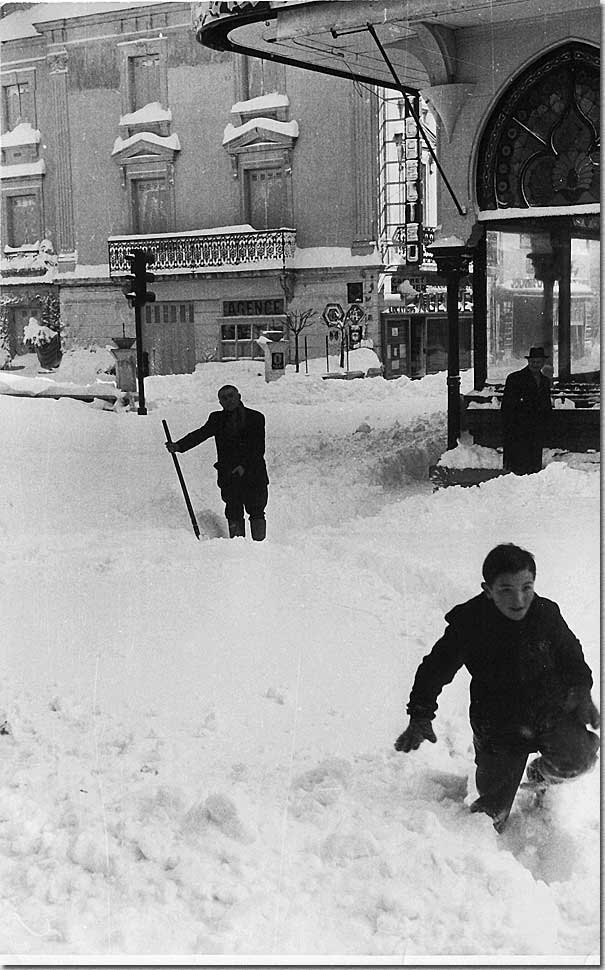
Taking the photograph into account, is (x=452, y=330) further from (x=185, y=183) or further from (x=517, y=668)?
(x=517, y=668)

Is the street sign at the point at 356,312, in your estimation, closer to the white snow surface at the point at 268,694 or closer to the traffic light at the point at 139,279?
the white snow surface at the point at 268,694

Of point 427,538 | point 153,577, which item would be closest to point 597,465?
point 427,538

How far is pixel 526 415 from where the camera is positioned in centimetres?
427

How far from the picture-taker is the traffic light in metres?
4.04

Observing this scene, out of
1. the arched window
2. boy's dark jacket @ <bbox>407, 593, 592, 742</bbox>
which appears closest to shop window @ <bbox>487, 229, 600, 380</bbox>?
the arched window

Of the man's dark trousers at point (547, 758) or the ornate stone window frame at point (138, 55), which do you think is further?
the ornate stone window frame at point (138, 55)

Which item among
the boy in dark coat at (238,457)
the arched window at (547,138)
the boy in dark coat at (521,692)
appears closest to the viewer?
the boy in dark coat at (521,692)

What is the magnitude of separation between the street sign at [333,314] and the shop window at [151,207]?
2.19ft

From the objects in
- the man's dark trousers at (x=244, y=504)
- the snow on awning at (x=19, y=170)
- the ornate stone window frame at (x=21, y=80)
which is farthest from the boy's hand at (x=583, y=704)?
the ornate stone window frame at (x=21, y=80)

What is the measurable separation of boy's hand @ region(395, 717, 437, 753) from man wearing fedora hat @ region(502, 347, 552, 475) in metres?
1.09

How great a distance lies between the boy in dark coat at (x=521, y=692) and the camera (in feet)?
11.5

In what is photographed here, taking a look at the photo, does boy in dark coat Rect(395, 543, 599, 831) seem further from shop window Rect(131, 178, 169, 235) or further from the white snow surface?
shop window Rect(131, 178, 169, 235)

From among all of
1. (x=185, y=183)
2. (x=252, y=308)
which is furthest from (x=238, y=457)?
(x=185, y=183)

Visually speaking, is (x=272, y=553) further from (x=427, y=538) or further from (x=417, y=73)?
(x=417, y=73)
